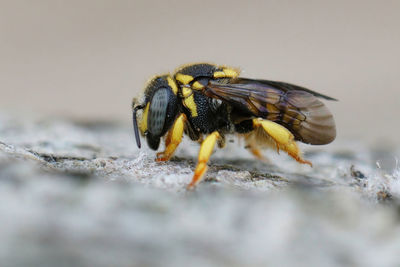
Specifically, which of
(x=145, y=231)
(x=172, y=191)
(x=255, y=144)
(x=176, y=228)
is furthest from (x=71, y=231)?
(x=255, y=144)

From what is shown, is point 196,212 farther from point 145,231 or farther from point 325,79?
point 325,79

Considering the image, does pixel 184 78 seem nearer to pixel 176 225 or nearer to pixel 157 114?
pixel 157 114

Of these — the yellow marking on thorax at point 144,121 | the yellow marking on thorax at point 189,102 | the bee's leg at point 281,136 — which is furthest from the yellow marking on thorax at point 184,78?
the bee's leg at point 281,136

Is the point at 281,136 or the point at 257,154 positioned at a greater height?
the point at 281,136

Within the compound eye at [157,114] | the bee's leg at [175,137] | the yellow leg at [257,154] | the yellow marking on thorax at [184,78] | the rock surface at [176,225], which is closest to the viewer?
the rock surface at [176,225]

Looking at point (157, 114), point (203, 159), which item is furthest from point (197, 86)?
point (203, 159)

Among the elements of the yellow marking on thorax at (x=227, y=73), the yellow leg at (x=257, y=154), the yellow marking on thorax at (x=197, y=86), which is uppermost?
the yellow marking on thorax at (x=227, y=73)

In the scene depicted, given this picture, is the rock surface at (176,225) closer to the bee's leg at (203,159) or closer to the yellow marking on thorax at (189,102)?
the bee's leg at (203,159)

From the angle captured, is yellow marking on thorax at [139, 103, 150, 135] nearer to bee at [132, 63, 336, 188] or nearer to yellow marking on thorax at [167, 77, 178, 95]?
bee at [132, 63, 336, 188]
